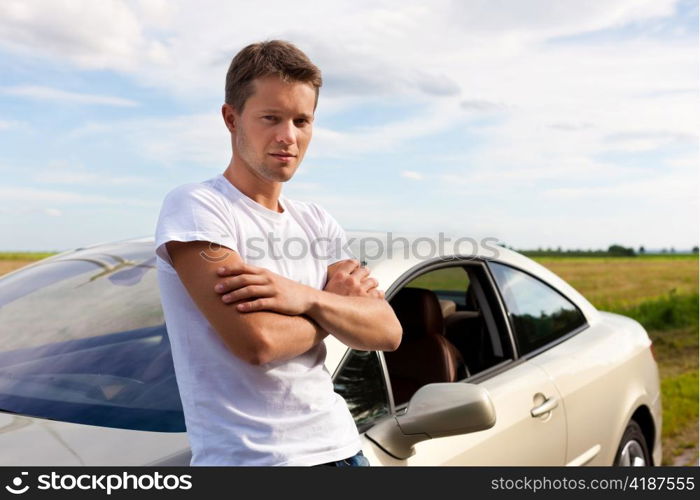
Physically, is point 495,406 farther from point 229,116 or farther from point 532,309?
point 229,116

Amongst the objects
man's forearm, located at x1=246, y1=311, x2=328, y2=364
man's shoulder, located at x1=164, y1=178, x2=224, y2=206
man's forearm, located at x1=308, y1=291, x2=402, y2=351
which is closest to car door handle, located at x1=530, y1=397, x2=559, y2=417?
man's forearm, located at x1=308, y1=291, x2=402, y2=351

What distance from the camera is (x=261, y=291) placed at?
181 cm

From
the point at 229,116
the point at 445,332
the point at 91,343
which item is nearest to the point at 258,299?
the point at 229,116

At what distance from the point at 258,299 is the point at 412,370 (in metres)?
1.51

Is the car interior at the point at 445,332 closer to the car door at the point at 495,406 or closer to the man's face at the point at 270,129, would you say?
the car door at the point at 495,406

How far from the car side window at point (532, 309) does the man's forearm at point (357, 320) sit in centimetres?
141

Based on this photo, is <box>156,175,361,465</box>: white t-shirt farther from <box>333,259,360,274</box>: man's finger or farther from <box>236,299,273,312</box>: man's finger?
<box>333,259,360,274</box>: man's finger

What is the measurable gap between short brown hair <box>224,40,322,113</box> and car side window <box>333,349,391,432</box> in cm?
89

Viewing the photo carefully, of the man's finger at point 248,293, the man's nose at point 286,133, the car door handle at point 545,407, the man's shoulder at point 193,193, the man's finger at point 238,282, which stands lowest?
the car door handle at point 545,407

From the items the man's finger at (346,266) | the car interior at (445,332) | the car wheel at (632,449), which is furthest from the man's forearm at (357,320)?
the car wheel at (632,449)

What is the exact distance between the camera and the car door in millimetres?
2424

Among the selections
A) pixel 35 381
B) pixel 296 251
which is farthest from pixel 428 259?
pixel 35 381

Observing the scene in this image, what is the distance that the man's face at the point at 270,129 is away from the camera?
1918 millimetres
